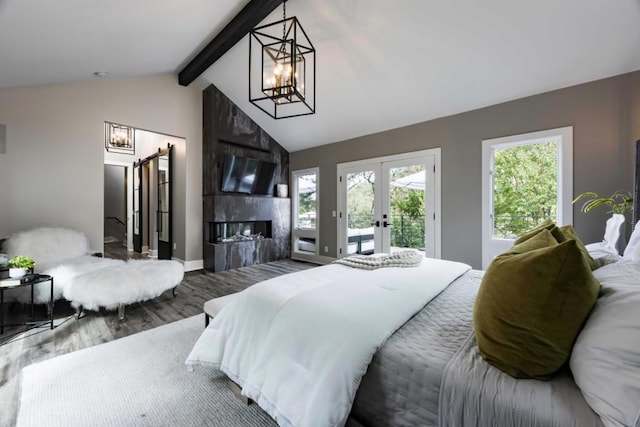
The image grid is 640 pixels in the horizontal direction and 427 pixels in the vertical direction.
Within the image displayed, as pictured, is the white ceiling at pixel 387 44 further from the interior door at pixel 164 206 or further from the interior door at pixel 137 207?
the interior door at pixel 137 207

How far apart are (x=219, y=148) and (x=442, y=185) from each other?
3991mm

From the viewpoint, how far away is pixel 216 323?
→ 158 centimetres

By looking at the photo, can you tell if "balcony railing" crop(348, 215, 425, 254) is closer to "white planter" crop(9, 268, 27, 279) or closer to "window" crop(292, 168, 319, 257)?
"window" crop(292, 168, 319, 257)

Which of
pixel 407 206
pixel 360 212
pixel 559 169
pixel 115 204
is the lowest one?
pixel 360 212

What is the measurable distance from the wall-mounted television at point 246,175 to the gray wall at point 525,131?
1755 mm

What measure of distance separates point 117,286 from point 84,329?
1.43 ft

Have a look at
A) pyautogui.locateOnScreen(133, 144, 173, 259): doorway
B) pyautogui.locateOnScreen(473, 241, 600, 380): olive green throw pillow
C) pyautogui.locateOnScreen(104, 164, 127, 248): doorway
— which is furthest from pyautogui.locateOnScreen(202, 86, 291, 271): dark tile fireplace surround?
pyautogui.locateOnScreen(104, 164, 127, 248): doorway

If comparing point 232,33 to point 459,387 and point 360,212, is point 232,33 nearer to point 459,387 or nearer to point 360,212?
point 360,212

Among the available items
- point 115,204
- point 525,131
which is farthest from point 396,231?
point 115,204

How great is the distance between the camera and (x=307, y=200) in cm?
604

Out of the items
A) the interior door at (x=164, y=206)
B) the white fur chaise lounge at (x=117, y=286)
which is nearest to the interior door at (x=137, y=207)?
the interior door at (x=164, y=206)

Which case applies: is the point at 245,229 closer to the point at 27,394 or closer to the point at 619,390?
the point at 27,394

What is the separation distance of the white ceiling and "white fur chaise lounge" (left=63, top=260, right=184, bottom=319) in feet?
6.91

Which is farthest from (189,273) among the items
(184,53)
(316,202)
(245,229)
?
(184,53)
